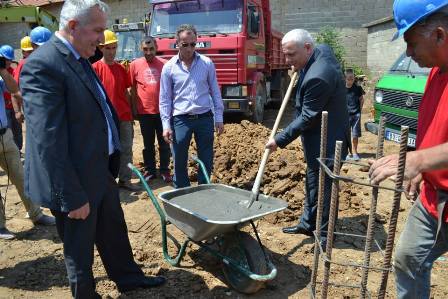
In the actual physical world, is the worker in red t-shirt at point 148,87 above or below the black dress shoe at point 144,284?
above

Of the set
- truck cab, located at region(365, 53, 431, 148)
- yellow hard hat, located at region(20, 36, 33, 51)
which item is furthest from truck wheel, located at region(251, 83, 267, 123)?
yellow hard hat, located at region(20, 36, 33, 51)

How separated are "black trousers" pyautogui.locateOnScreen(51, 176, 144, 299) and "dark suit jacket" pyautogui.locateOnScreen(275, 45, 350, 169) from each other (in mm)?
1493

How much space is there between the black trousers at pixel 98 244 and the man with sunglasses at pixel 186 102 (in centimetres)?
146

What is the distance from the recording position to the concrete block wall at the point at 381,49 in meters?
13.6

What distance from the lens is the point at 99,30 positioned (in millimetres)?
2340

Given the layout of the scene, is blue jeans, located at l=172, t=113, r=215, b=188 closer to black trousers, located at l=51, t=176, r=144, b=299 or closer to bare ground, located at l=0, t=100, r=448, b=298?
bare ground, located at l=0, t=100, r=448, b=298

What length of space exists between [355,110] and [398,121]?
2.20ft

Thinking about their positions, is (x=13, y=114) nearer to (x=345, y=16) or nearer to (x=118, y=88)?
(x=118, y=88)

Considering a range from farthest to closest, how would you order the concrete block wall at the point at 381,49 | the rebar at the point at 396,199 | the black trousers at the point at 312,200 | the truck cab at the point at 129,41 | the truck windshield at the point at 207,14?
1. the concrete block wall at the point at 381,49
2. the truck cab at the point at 129,41
3. the truck windshield at the point at 207,14
4. the black trousers at the point at 312,200
5. the rebar at the point at 396,199

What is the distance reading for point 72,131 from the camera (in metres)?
2.32

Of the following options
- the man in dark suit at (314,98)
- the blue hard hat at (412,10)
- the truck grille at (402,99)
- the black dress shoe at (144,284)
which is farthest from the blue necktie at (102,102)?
the truck grille at (402,99)

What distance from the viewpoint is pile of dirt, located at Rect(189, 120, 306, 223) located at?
15.9 ft

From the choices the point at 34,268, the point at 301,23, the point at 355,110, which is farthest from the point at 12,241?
the point at 301,23

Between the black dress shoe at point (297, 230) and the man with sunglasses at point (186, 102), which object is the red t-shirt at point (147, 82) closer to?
the man with sunglasses at point (186, 102)
